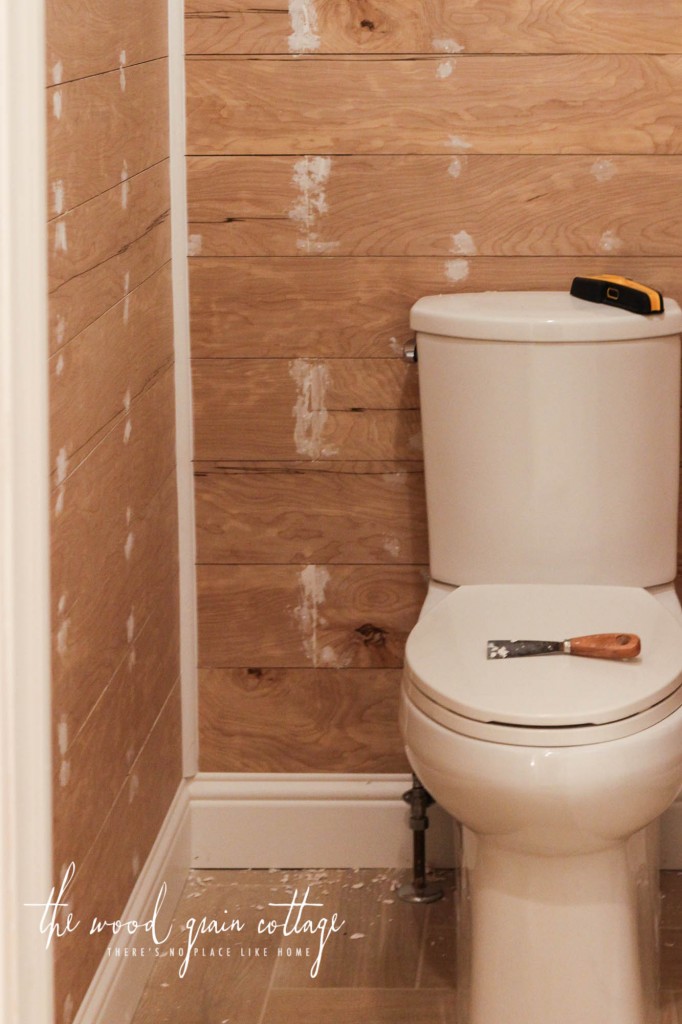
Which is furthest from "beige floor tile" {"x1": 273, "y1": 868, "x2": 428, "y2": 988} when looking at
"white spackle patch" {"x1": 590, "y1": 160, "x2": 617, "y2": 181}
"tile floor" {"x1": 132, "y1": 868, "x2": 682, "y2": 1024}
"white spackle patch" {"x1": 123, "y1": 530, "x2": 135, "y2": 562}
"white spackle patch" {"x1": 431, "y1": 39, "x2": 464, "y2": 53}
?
"white spackle patch" {"x1": 431, "y1": 39, "x2": 464, "y2": 53}

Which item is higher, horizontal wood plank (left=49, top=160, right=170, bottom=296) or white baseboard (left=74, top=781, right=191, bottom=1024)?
horizontal wood plank (left=49, top=160, right=170, bottom=296)

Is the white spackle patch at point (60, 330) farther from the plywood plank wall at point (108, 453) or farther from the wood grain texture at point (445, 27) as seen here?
the wood grain texture at point (445, 27)

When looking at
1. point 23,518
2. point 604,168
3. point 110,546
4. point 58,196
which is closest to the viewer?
point 23,518

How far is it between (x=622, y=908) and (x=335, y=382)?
0.91m

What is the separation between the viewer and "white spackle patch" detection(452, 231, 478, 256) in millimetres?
1987

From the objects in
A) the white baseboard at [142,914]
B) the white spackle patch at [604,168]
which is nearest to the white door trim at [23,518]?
the white baseboard at [142,914]

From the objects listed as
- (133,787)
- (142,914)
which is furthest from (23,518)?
(142,914)

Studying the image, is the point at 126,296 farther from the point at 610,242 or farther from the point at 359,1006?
the point at 359,1006

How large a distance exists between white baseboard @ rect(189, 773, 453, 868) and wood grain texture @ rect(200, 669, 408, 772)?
29 mm

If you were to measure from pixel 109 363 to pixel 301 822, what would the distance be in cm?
90

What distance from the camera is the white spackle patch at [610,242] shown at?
1.97 metres

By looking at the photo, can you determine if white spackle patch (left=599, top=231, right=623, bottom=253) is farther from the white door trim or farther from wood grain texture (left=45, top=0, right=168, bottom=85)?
the white door trim

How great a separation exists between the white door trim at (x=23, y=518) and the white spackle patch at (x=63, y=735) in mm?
78

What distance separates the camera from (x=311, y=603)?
2117 millimetres
